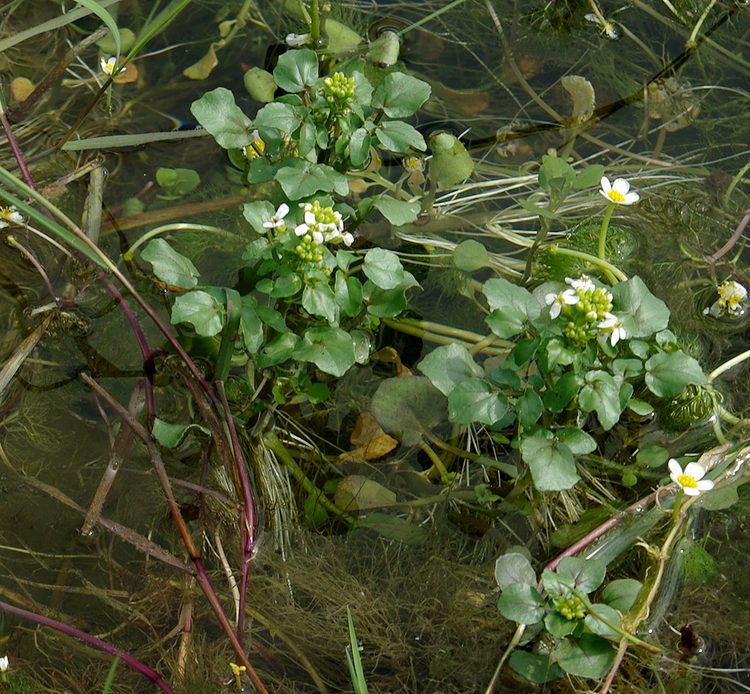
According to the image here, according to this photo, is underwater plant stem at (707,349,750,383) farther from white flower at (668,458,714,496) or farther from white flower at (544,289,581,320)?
white flower at (544,289,581,320)

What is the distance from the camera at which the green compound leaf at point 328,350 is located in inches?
88.6

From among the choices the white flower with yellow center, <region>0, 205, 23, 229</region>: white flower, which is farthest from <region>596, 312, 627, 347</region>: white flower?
<region>0, 205, 23, 229</region>: white flower

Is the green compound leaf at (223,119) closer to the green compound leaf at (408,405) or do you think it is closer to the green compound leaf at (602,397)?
the green compound leaf at (408,405)

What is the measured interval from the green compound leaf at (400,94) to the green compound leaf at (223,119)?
367 mm

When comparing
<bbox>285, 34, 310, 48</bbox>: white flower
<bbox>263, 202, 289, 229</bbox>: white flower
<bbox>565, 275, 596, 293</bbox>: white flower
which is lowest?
<bbox>565, 275, 596, 293</bbox>: white flower

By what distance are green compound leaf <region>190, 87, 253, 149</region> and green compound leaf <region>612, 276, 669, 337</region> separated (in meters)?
1.07

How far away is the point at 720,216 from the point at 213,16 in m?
1.95

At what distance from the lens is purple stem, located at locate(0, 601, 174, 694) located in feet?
7.31

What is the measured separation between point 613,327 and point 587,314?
0.08 m

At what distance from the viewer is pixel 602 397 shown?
210 cm

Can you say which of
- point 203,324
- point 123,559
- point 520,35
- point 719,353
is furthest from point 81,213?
point 719,353

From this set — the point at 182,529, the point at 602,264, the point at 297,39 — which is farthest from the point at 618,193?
the point at 182,529

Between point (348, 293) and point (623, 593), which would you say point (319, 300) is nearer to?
point (348, 293)

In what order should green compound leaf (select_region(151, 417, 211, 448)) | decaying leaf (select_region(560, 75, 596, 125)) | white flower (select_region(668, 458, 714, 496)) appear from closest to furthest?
white flower (select_region(668, 458, 714, 496)), green compound leaf (select_region(151, 417, 211, 448)), decaying leaf (select_region(560, 75, 596, 125))
